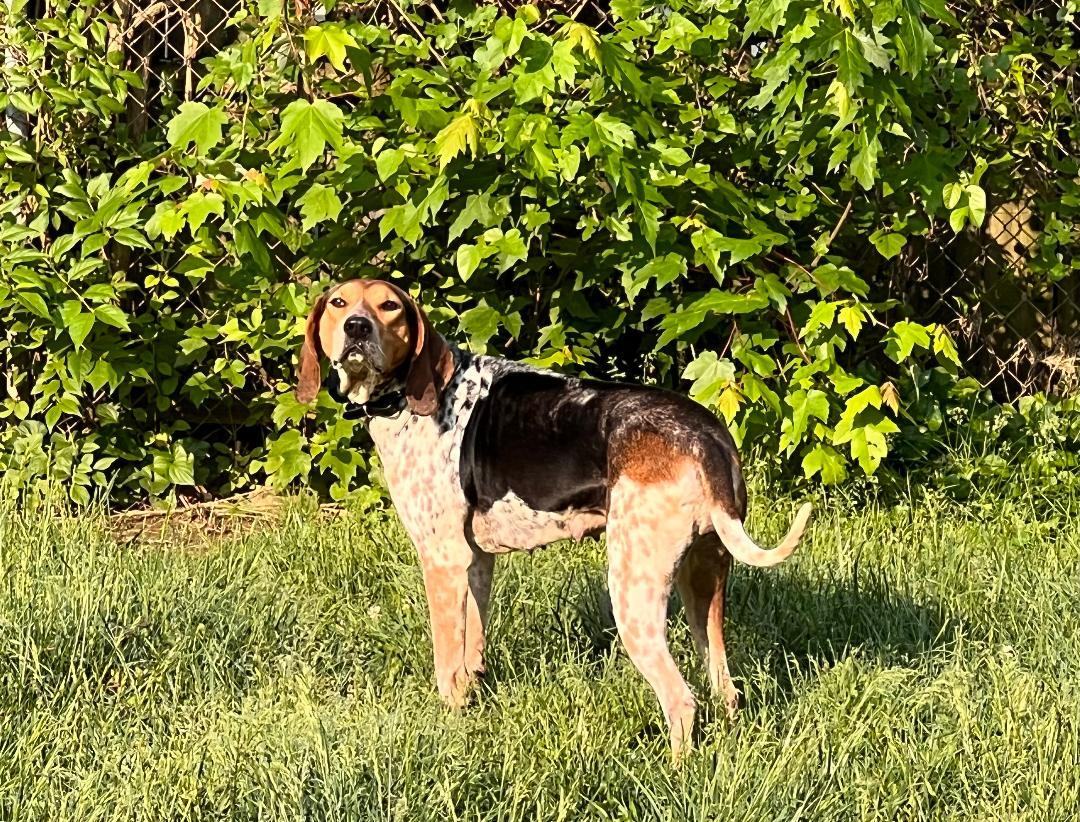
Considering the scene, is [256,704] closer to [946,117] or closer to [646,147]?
[646,147]

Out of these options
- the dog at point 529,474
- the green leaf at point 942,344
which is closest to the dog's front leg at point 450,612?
the dog at point 529,474

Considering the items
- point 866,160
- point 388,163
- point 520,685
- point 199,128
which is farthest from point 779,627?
point 199,128

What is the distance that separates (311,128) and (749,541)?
1830 mm

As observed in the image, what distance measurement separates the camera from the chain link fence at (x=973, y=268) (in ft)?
18.5

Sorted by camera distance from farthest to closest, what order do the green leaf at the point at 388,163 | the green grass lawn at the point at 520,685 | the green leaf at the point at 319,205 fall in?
the green leaf at the point at 319,205, the green leaf at the point at 388,163, the green grass lawn at the point at 520,685

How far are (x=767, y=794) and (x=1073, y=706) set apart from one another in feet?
3.04

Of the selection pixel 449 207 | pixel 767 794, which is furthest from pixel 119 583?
pixel 767 794

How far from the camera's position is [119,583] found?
408 centimetres

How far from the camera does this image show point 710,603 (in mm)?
3490

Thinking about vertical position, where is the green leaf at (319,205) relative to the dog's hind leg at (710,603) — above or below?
above

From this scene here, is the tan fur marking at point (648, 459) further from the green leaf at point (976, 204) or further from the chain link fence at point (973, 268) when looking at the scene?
the chain link fence at point (973, 268)

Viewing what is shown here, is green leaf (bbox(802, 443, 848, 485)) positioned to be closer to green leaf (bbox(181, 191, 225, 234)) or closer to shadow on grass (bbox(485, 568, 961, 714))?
shadow on grass (bbox(485, 568, 961, 714))

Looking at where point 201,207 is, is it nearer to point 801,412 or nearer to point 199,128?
point 199,128

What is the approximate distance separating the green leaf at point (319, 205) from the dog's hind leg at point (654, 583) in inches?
71.3
